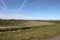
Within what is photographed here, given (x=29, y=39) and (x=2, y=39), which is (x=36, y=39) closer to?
(x=29, y=39)

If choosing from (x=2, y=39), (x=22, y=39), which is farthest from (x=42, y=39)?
(x=2, y=39)

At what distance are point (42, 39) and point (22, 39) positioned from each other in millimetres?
2400

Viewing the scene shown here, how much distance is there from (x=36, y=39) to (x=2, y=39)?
13.9ft

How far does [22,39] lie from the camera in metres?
13.9

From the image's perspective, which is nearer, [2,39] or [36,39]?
[36,39]

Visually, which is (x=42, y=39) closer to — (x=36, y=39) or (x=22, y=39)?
(x=36, y=39)

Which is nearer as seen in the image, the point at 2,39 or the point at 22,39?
the point at 22,39

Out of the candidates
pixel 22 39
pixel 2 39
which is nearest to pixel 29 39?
pixel 22 39

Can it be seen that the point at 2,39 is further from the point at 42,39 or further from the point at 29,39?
the point at 42,39

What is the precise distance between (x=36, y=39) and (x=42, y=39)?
85cm

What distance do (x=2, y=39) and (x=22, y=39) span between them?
106 inches

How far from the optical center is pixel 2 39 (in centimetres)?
1484

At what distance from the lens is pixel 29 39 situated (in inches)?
551

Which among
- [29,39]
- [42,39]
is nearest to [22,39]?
[29,39]
